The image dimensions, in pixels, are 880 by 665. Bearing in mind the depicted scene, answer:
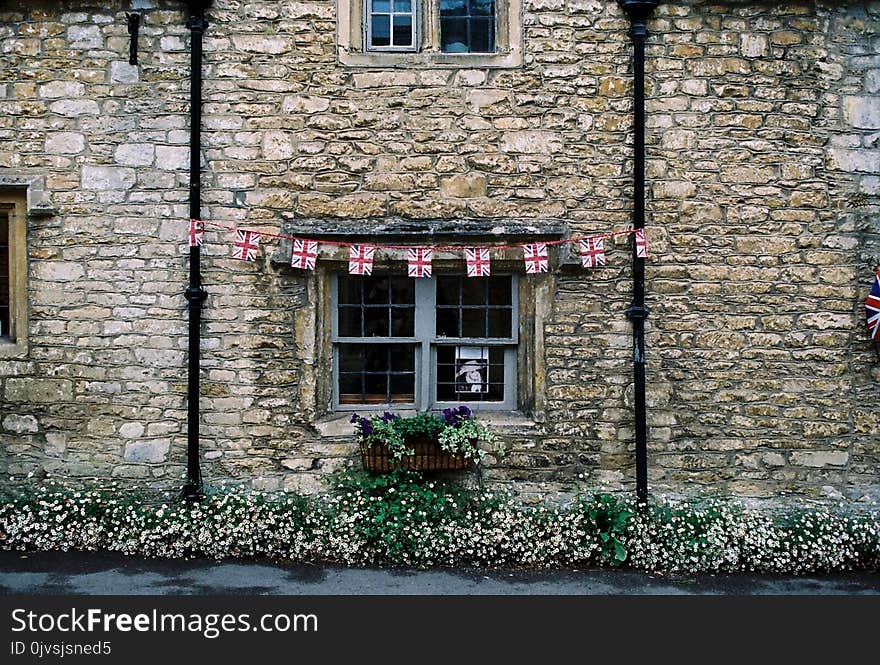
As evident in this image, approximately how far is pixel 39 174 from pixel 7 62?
0.98m

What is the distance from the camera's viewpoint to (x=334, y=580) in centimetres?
573

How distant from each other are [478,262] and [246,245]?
6.41ft

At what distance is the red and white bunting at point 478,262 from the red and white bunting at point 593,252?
813mm

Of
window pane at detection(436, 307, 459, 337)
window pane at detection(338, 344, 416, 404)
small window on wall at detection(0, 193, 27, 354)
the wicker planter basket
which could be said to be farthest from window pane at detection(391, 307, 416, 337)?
small window on wall at detection(0, 193, 27, 354)

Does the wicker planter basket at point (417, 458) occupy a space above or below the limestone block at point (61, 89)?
below

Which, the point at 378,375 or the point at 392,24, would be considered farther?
the point at 378,375

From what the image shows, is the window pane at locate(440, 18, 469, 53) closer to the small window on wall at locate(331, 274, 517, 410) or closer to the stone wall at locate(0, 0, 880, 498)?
the stone wall at locate(0, 0, 880, 498)

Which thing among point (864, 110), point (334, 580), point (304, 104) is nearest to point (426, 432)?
point (334, 580)

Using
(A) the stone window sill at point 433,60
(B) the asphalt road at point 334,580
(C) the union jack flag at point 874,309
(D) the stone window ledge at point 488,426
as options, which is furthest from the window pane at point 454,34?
(B) the asphalt road at point 334,580

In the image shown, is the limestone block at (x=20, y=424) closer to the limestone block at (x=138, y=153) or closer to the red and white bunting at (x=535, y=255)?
the limestone block at (x=138, y=153)

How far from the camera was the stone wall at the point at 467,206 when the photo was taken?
6.43 metres

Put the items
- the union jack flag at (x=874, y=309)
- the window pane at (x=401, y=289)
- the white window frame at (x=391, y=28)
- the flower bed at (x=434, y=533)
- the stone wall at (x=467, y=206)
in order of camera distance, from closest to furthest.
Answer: the flower bed at (x=434, y=533) < the union jack flag at (x=874, y=309) < the stone wall at (x=467, y=206) < the white window frame at (x=391, y=28) < the window pane at (x=401, y=289)

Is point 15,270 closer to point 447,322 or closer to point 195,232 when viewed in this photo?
point 195,232

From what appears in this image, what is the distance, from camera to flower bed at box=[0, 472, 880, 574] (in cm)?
607
